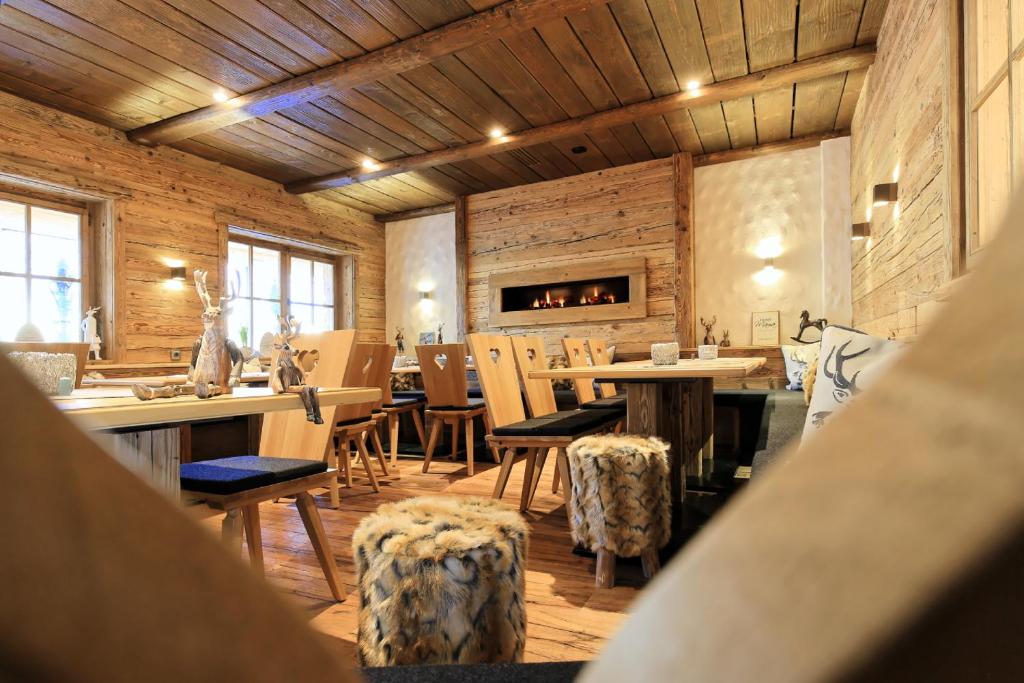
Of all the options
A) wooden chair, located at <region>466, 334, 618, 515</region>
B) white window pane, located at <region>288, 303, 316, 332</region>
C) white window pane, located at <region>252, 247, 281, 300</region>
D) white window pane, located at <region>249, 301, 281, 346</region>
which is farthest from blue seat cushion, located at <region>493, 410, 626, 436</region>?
white window pane, located at <region>288, 303, 316, 332</region>

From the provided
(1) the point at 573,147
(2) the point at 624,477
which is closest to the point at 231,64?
(1) the point at 573,147

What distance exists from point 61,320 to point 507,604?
574 cm

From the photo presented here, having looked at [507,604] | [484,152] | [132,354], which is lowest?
[507,604]

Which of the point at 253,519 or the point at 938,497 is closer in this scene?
the point at 938,497

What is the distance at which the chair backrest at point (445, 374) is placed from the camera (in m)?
4.05

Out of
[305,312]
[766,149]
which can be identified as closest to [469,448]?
[305,312]

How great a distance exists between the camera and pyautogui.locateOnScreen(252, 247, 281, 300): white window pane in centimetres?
674

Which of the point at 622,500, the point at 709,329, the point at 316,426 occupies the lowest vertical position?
the point at 622,500

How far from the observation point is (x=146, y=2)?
337 cm

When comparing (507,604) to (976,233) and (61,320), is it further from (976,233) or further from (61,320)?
(61,320)

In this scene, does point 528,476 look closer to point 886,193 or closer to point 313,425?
point 313,425

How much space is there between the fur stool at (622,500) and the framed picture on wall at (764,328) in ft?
14.5

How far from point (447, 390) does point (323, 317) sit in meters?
4.33

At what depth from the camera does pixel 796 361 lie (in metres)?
5.22
